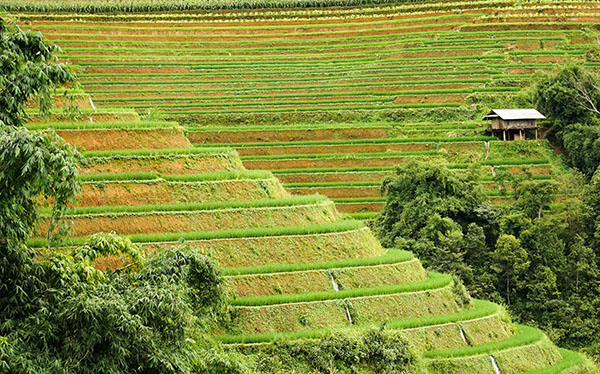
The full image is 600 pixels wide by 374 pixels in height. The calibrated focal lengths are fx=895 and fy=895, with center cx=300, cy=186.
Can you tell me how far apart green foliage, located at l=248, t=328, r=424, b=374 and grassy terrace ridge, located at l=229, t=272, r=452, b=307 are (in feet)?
4.18

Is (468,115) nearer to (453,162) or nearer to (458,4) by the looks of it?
(453,162)

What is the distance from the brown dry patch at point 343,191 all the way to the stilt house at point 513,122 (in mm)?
6752

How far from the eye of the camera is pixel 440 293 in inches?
811

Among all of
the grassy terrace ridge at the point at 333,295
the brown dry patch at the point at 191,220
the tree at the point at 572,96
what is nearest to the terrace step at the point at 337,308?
the grassy terrace ridge at the point at 333,295

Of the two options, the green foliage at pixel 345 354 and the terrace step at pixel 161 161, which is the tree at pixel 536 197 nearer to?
the terrace step at pixel 161 161

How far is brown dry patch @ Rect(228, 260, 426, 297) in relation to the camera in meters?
18.7

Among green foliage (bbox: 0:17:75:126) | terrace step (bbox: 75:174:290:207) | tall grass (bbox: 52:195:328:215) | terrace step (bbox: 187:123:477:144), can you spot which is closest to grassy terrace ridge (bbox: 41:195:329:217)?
tall grass (bbox: 52:195:328:215)

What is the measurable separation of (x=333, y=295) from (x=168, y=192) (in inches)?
181

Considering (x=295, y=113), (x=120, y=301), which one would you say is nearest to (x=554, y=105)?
(x=295, y=113)

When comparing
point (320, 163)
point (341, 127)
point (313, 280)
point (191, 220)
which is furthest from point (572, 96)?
point (191, 220)

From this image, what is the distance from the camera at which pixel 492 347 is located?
19609mm

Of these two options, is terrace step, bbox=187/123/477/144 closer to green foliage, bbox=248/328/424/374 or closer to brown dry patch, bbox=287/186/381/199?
brown dry patch, bbox=287/186/381/199

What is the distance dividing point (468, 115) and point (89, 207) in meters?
26.8

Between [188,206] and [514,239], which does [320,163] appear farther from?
[188,206]
